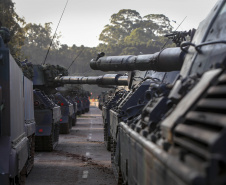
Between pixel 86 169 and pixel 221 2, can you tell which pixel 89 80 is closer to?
pixel 86 169

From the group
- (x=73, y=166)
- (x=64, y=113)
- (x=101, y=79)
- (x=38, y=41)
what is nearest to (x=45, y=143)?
(x=73, y=166)

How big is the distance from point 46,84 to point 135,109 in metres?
13.4

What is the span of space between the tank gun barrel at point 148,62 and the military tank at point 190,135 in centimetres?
204

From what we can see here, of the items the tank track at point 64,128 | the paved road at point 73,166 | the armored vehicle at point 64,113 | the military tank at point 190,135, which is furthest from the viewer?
the tank track at point 64,128

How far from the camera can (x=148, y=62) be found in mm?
8922

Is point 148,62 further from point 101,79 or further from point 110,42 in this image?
point 110,42

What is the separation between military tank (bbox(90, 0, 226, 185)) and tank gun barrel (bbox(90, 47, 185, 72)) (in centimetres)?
204

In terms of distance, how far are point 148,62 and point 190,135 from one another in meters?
5.86

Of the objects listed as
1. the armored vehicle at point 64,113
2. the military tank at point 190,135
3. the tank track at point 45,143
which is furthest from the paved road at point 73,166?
the military tank at point 190,135

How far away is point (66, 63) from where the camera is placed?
108250 millimetres

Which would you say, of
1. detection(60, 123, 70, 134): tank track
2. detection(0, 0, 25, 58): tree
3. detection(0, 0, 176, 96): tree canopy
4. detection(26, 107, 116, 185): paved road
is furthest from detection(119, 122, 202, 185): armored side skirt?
detection(0, 0, 176, 96): tree canopy

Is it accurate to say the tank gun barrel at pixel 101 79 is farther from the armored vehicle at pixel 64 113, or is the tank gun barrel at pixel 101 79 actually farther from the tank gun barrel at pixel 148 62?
the tank gun barrel at pixel 148 62

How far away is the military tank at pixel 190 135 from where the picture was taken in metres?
2.66

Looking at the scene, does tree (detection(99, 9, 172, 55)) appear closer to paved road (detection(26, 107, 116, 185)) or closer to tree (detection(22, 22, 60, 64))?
tree (detection(22, 22, 60, 64))
